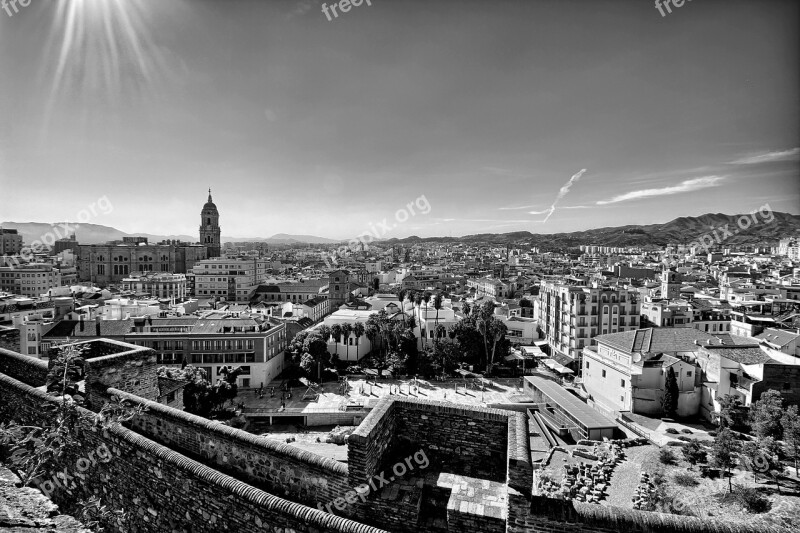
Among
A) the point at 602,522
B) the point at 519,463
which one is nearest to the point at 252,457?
the point at 519,463

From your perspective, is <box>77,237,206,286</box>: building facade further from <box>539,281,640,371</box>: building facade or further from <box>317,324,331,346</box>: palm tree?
<box>539,281,640,371</box>: building facade

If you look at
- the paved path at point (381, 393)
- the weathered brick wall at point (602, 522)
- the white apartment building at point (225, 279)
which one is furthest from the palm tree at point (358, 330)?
the weathered brick wall at point (602, 522)

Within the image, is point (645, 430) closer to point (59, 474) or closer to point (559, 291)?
point (559, 291)

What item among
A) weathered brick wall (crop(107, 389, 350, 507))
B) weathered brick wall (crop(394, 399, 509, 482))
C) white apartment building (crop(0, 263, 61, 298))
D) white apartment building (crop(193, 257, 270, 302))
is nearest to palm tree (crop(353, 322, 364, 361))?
weathered brick wall (crop(107, 389, 350, 507))

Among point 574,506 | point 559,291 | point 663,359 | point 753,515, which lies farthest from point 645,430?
point 574,506

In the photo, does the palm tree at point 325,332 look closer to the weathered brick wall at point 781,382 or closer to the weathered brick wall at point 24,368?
the weathered brick wall at point 24,368

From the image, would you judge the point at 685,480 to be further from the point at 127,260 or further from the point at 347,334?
the point at 127,260
